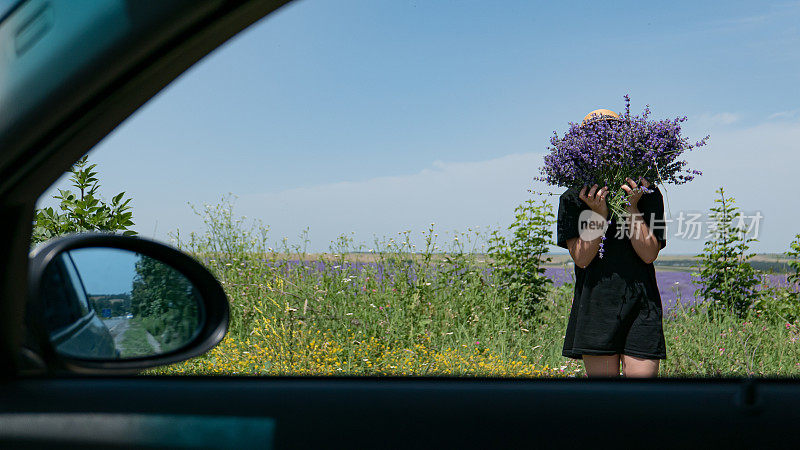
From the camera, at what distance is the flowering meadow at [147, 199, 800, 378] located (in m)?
3.85

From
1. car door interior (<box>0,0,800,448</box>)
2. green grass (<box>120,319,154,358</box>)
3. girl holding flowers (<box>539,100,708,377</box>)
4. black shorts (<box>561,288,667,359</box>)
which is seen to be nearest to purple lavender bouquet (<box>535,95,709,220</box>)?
girl holding flowers (<box>539,100,708,377</box>)

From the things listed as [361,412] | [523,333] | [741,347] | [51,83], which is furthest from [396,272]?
[51,83]

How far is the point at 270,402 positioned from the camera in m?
1.16

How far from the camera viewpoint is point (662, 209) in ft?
9.52

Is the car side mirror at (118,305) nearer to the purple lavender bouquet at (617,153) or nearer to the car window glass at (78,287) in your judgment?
the car window glass at (78,287)

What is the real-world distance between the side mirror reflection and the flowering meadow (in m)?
2.20

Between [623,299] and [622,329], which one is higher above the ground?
[623,299]

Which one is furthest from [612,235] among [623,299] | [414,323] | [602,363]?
[414,323]

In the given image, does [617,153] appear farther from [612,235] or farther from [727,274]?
[727,274]

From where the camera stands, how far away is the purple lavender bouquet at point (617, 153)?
2637mm

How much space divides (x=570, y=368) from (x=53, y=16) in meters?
3.69

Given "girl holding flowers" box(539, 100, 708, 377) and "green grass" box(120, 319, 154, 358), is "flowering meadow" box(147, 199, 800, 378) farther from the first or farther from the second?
"green grass" box(120, 319, 154, 358)

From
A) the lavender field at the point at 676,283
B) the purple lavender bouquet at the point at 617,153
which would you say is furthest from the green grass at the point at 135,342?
the lavender field at the point at 676,283

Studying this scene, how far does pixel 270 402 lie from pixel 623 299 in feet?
7.17
